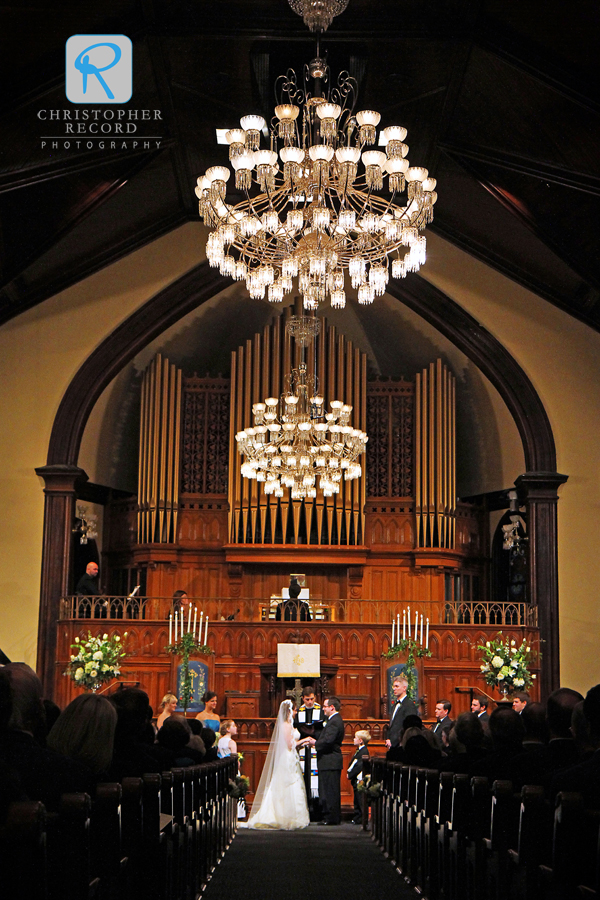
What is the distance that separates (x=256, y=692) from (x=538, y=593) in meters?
4.08

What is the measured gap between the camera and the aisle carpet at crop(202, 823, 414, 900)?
5.55 m

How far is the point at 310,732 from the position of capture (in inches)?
482

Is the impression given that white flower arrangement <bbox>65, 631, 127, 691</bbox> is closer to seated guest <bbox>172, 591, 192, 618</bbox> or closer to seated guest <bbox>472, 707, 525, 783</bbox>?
seated guest <bbox>172, 591, 192, 618</bbox>

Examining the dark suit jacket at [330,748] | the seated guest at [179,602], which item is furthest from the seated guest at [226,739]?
the seated guest at [179,602]

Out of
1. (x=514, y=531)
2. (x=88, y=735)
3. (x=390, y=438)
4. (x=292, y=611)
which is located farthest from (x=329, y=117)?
(x=390, y=438)

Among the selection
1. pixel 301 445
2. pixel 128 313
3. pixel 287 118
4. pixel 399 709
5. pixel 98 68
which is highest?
pixel 98 68

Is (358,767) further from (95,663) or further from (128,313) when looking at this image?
(128,313)

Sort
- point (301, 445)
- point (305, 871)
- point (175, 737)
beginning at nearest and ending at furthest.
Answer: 1. point (175, 737)
2. point (305, 871)
3. point (301, 445)

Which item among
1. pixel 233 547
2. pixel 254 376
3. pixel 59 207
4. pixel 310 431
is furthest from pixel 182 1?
pixel 233 547

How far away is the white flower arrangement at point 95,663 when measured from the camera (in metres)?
12.5

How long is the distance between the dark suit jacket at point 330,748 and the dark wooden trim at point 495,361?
5139mm

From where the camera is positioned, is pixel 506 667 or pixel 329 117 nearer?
pixel 329 117

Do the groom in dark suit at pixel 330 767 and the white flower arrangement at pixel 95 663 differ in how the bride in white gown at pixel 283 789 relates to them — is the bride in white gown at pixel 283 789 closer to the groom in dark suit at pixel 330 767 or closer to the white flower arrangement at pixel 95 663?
the groom in dark suit at pixel 330 767

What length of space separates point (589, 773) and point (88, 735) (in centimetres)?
162
